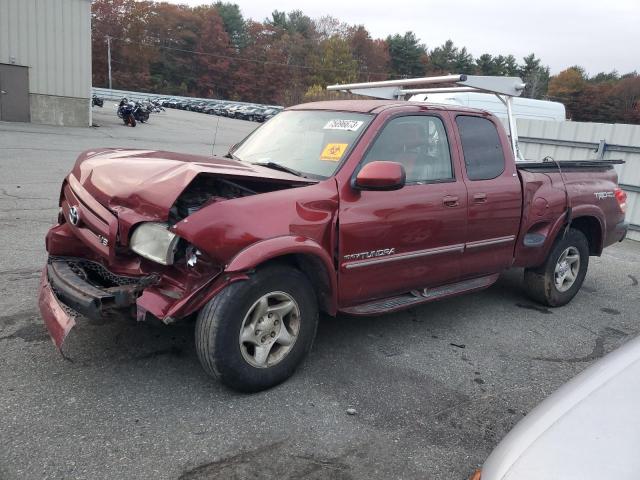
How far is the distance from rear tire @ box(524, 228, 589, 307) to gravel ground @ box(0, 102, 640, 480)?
0.80 ft

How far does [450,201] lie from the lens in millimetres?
4184

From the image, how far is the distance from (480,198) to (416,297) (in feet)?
3.31

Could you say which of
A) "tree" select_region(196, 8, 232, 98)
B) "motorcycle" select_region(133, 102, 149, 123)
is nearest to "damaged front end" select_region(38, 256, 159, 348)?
"motorcycle" select_region(133, 102, 149, 123)

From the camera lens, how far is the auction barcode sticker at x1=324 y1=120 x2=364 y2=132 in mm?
3957

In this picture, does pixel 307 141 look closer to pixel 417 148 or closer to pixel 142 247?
pixel 417 148

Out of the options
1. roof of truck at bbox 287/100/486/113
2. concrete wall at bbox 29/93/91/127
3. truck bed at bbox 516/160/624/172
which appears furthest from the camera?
concrete wall at bbox 29/93/91/127

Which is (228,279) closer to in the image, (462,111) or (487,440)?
(487,440)

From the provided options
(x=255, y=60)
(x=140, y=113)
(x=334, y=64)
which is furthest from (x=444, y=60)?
(x=140, y=113)

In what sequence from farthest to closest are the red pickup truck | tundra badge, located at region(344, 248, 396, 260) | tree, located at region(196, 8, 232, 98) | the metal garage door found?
tree, located at region(196, 8, 232, 98)
the metal garage door
tundra badge, located at region(344, 248, 396, 260)
the red pickup truck

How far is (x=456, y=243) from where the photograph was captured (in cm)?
432

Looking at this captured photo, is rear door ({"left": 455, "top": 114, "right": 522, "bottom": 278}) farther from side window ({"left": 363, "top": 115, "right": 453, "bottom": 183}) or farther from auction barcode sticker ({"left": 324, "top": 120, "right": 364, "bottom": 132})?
auction barcode sticker ({"left": 324, "top": 120, "right": 364, "bottom": 132})

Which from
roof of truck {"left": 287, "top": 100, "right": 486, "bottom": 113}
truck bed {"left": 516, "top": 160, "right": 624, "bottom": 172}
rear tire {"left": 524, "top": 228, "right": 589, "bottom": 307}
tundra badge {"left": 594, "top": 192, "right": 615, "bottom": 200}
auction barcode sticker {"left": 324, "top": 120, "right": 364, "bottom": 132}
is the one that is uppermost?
roof of truck {"left": 287, "top": 100, "right": 486, "bottom": 113}

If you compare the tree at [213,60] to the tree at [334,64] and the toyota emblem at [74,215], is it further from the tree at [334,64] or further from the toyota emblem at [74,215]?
the toyota emblem at [74,215]

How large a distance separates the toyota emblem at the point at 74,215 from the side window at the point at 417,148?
200cm
